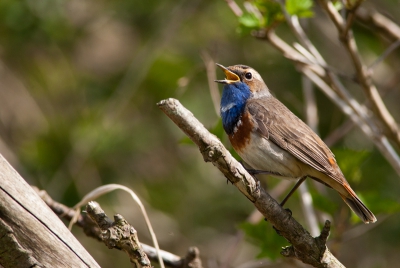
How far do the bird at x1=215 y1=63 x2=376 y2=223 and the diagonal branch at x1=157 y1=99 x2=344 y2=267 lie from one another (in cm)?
119

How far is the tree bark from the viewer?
2.78 metres

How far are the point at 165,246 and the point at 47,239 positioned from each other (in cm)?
497

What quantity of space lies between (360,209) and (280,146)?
2.88 ft

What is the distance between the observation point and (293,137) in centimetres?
500

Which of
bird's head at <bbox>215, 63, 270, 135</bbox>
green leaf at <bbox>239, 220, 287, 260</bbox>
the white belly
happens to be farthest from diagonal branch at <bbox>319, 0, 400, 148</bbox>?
green leaf at <bbox>239, 220, 287, 260</bbox>

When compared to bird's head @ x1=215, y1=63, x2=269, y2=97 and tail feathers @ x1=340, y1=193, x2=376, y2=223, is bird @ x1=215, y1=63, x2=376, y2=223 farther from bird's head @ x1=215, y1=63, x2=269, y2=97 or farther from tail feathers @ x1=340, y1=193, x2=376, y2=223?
bird's head @ x1=215, y1=63, x2=269, y2=97

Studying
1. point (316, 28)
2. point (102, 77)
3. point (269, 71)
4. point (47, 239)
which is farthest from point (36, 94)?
point (47, 239)

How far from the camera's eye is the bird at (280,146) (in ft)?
15.7

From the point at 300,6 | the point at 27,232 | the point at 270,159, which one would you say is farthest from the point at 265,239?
the point at 27,232

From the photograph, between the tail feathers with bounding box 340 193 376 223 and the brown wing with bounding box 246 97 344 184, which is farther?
the brown wing with bounding box 246 97 344 184

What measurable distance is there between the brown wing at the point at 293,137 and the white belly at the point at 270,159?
60 millimetres

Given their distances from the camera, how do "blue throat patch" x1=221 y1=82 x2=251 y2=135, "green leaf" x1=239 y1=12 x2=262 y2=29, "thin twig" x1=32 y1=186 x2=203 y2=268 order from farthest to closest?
"blue throat patch" x1=221 y1=82 x2=251 y2=135
"green leaf" x1=239 y1=12 x2=262 y2=29
"thin twig" x1=32 y1=186 x2=203 y2=268

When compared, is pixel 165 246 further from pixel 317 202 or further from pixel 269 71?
pixel 317 202

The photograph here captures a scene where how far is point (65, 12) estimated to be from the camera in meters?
7.43
